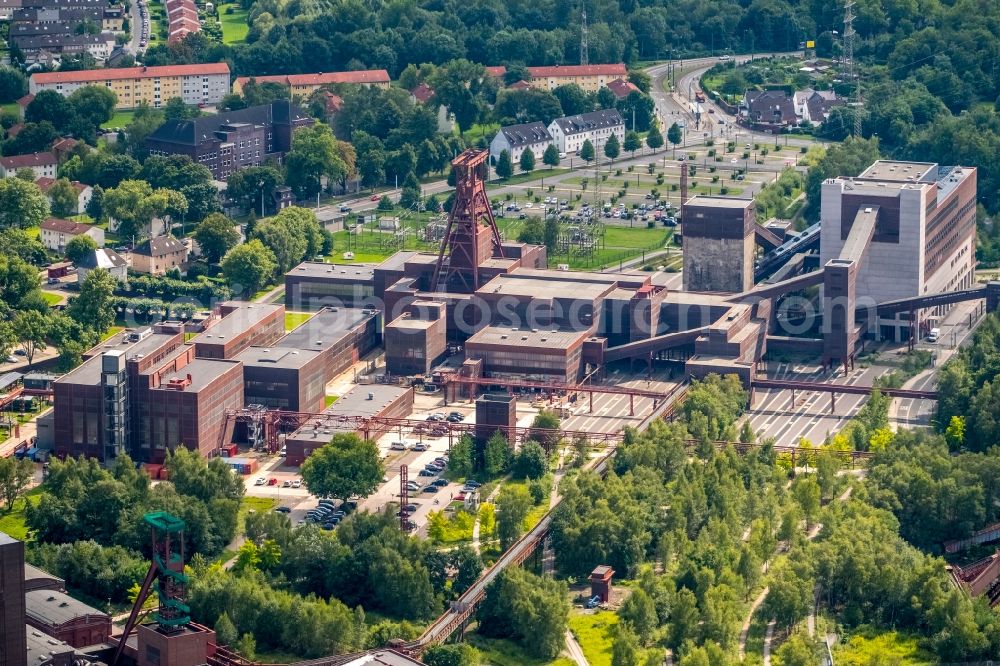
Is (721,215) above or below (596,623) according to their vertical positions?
above

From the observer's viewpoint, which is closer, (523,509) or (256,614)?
(256,614)

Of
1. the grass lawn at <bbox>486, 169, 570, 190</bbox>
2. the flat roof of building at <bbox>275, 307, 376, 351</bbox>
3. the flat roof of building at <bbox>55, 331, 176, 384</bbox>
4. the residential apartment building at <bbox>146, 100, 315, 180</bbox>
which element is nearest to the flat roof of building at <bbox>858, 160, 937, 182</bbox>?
the flat roof of building at <bbox>275, 307, 376, 351</bbox>

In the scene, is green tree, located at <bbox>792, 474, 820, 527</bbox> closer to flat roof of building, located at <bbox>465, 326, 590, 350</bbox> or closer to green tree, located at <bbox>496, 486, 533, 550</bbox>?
green tree, located at <bbox>496, 486, 533, 550</bbox>

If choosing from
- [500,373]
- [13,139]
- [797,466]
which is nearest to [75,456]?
[500,373]

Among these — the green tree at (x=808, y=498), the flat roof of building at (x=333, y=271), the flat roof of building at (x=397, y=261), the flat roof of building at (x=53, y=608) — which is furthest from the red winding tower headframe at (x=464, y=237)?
the flat roof of building at (x=53, y=608)

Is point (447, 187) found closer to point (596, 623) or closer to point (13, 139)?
point (13, 139)
